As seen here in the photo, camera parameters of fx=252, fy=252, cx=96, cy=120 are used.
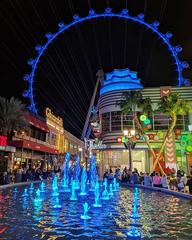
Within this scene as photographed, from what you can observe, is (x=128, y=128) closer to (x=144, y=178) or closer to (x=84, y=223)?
(x=144, y=178)

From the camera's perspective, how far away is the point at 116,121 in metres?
47.9

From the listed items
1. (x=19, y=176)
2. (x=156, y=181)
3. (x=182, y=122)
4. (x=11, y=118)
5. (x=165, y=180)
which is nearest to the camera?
(x=165, y=180)

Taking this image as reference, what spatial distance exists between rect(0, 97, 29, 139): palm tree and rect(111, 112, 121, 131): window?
20044 millimetres

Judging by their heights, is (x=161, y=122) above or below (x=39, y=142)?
above

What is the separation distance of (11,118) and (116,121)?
2236 cm

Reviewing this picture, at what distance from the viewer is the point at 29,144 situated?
34.4 meters

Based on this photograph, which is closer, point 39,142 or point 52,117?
point 39,142

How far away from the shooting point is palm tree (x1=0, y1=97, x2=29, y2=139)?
100ft

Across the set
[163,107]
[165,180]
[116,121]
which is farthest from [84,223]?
[116,121]

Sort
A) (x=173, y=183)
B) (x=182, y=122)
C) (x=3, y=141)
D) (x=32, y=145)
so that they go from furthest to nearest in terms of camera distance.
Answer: (x=182, y=122) < (x=32, y=145) < (x=3, y=141) < (x=173, y=183)

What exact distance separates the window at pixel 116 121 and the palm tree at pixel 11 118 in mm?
20044

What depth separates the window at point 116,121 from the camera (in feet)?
156

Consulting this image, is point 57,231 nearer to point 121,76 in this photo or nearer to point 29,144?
point 29,144

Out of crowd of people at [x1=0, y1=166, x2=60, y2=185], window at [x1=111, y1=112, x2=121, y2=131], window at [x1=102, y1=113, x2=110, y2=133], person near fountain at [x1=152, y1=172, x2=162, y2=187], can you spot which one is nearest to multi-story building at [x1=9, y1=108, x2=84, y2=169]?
crowd of people at [x1=0, y1=166, x2=60, y2=185]
